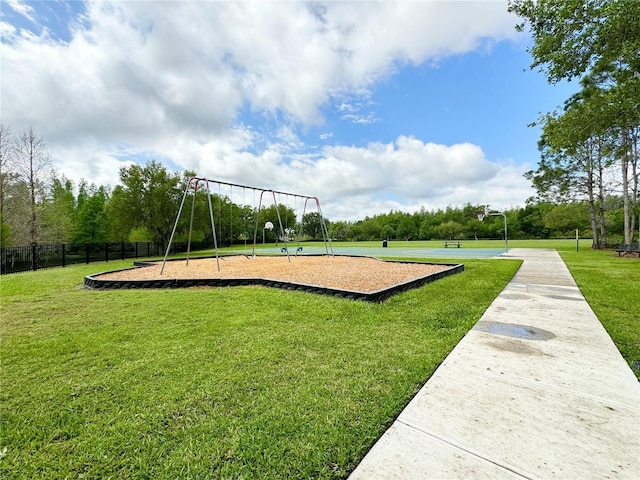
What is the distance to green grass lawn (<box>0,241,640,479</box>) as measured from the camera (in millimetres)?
1592

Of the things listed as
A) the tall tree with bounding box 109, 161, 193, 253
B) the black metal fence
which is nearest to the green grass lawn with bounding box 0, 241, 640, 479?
the black metal fence

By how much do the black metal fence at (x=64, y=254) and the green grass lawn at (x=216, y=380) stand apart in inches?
360

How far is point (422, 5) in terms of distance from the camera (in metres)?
8.20

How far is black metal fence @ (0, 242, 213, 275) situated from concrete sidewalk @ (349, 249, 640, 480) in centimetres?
1516

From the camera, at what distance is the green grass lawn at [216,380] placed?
5.22 feet

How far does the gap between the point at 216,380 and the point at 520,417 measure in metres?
2.26

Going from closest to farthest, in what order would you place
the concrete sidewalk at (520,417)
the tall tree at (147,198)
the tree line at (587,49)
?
the concrete sidewalk at (520,417) → the tree line at (587,49) → the tall tree at (147,198)

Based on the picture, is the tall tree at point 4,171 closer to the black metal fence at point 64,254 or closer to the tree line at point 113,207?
the tree line at point 113,207

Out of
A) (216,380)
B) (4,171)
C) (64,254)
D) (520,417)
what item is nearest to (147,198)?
(4,171)

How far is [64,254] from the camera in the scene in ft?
44.1

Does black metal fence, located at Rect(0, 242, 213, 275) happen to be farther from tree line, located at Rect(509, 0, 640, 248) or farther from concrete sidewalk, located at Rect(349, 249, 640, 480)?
tree line, located at Rect(509, 0, 640, 248)

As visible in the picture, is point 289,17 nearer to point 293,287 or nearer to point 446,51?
point 446,51

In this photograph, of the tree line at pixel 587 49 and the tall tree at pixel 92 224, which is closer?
the tree line at pixel 587 49

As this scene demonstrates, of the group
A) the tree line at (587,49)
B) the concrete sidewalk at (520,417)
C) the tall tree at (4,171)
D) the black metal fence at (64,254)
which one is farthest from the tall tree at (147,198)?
the concrete sidewalk at (520,417)
